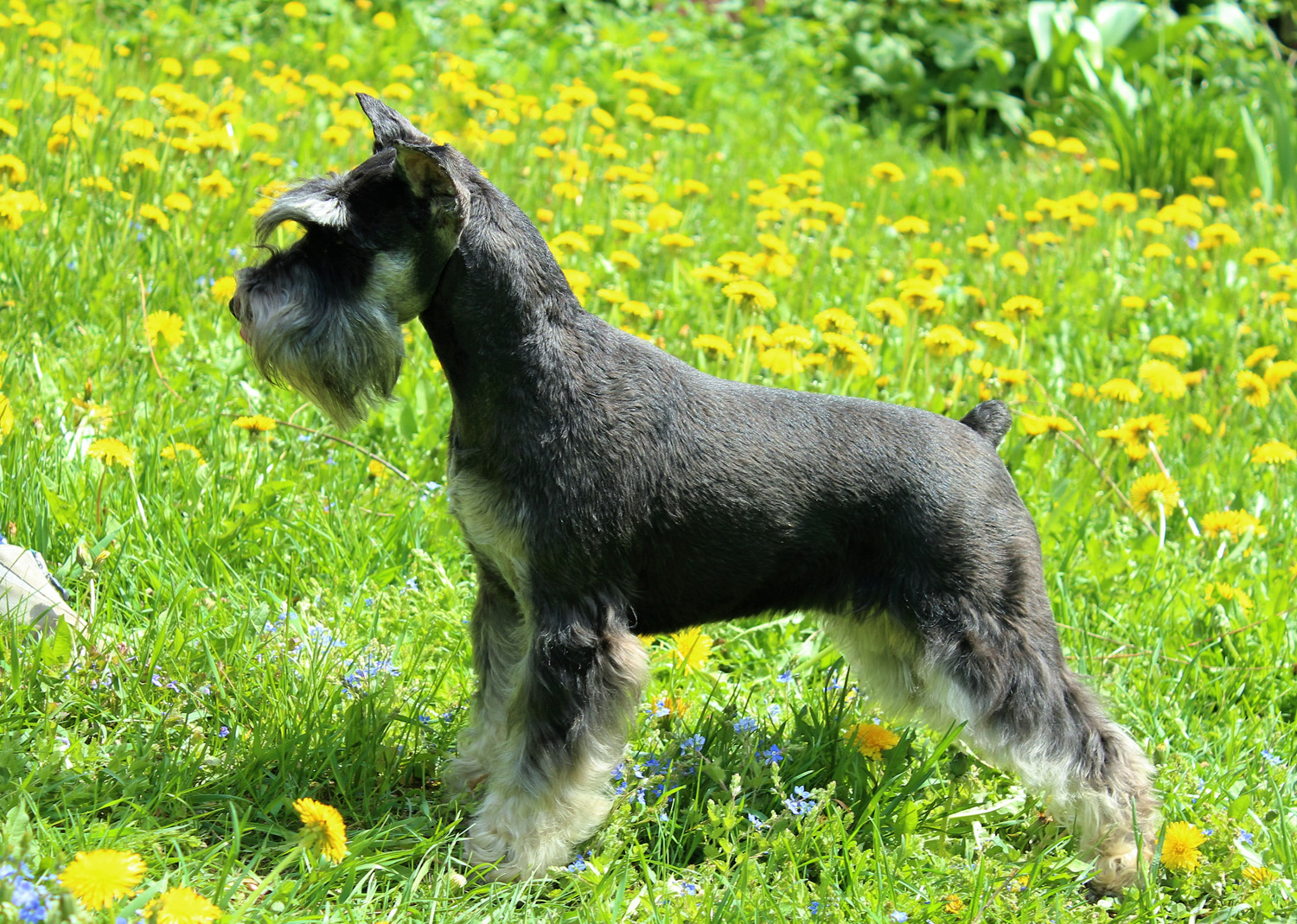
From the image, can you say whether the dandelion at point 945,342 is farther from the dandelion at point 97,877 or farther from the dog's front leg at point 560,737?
the dandelion at point 97,877

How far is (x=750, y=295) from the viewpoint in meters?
4.62

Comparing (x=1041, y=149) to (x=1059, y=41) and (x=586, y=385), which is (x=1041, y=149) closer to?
(x=1059, y=41)

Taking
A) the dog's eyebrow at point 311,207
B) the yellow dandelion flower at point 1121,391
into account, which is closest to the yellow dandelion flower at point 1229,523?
the yellow dandelion flower at point 1121,391

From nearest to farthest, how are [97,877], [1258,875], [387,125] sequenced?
[97,877], [387,125], [1258,875]

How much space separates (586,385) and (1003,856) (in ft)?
5.97

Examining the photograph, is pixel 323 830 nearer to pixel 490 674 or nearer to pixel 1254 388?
pixel 490 674

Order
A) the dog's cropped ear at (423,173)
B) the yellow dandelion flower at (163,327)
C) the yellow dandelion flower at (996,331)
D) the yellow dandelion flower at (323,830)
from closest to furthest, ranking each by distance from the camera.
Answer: the yellow dandelion flower at (323,830) < the dog's cropped ear at (423,173) < the yellow dandelion flower at (163,327) < the yellow dandelion flower at (996,331)

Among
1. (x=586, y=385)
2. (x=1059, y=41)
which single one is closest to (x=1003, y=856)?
(x=586, y=385)

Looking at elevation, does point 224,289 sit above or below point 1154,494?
above

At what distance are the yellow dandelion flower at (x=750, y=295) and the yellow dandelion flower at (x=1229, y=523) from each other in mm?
1956

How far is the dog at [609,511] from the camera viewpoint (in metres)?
3.02

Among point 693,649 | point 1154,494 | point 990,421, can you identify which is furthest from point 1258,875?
point 1154,494

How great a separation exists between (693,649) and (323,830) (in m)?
1.58

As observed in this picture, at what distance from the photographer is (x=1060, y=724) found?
3.30 metres
